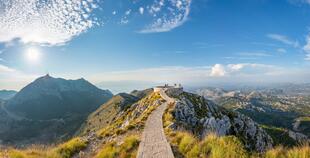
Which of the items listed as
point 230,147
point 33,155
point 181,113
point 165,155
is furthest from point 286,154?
point 181,113

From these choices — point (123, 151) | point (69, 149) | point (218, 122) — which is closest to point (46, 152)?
point (69, 149)

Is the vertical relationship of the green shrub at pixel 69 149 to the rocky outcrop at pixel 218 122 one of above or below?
above

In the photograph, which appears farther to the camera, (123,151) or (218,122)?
(218,122)

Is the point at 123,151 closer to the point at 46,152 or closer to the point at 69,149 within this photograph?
the point at 69,149

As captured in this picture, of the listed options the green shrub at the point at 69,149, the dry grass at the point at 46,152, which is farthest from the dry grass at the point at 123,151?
the dry grass at the point at 46,152

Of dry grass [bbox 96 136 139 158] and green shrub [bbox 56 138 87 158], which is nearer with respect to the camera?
dry grass [bbox 96 136 139 158]

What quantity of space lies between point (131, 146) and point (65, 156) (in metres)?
3.61

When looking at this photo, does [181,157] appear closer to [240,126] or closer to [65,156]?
[65,156]

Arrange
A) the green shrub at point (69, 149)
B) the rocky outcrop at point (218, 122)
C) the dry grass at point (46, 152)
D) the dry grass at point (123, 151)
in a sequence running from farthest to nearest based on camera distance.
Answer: the rocky outcrop at point (218, 122)
the green shrub at point (69, 149)
the dry grass at point (123, 151)
the dry grass at point (46, 152)

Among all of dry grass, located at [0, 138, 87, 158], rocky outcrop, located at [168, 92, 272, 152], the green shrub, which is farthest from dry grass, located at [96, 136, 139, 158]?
rocky outcrop, located at [168, 92, 272, 152]

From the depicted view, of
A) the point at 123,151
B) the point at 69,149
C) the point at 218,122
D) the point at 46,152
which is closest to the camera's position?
the point at 46,152

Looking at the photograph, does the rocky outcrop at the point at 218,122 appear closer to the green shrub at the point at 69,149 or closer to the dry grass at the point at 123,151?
the dry grass at the point at 123,151

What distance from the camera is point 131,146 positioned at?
Answer: 14.4m

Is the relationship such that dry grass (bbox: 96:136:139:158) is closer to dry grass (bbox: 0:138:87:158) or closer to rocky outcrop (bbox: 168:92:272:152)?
dry grass (bbox: 0:138:87:158)
